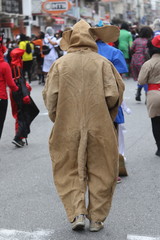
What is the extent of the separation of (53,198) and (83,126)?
1.56m

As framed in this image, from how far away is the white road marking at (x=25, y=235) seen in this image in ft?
16.2

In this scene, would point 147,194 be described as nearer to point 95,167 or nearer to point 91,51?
point 95,167

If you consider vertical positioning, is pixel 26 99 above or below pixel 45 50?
above

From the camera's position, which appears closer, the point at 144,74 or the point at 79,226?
the point at 79,226

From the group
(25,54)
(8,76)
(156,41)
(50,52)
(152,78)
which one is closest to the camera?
(156,41)

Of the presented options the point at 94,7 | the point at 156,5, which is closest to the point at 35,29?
the point at 94,7

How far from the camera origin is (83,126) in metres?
4.96

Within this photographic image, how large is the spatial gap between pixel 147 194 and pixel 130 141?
3344 millimetres

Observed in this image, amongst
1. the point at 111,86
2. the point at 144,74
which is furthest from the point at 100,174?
the point at 144,74

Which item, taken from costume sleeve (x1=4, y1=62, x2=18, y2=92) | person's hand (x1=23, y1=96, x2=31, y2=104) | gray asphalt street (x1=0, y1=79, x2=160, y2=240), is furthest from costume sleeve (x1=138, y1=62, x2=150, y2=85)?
person's hand (x1=23, y1=96, x2=31, y2=104)

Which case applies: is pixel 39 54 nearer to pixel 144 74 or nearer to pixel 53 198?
pixel 144 74

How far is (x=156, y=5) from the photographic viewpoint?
148 meters

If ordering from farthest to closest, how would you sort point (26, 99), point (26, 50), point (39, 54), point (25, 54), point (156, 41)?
point (39, 54) < point (25, 54) < point (26, 50) < point (26, 99) < point (156, 41)

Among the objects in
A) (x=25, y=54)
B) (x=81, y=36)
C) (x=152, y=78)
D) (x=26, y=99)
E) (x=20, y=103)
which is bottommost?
(x=25, y=54)
